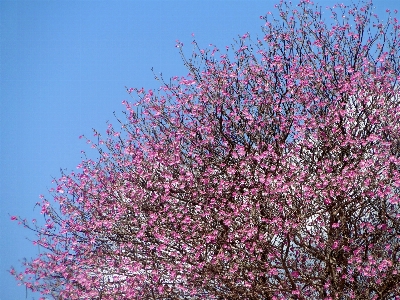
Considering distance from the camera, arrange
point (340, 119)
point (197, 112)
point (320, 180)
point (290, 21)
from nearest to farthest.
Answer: point (320, 180), point (340, 119), point (197, 112), point (290, 21)

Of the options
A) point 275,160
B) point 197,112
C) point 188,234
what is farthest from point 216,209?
point 197,112

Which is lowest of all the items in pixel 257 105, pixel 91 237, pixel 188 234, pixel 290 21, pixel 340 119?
pixel 188 234

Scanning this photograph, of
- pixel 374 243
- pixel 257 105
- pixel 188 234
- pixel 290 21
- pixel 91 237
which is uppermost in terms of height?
pixel 290 21

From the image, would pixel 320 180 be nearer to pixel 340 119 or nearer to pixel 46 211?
pixel 340 119

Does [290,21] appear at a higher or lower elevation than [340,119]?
higher

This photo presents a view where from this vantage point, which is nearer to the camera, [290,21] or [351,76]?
[351,76]

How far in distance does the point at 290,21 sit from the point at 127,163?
6.08 metres

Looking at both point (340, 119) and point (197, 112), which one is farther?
point (197, 112)

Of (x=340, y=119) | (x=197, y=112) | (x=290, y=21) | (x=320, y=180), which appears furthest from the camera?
(x=290, y=21)

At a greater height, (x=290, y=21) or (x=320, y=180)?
(x=290, y=21)

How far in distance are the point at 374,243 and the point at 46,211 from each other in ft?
28.7

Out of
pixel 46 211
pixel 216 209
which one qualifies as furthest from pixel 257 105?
pixel 46 211

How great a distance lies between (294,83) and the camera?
1418 centimetres

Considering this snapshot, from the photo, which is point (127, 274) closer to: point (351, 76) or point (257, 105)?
point (257, 105)
